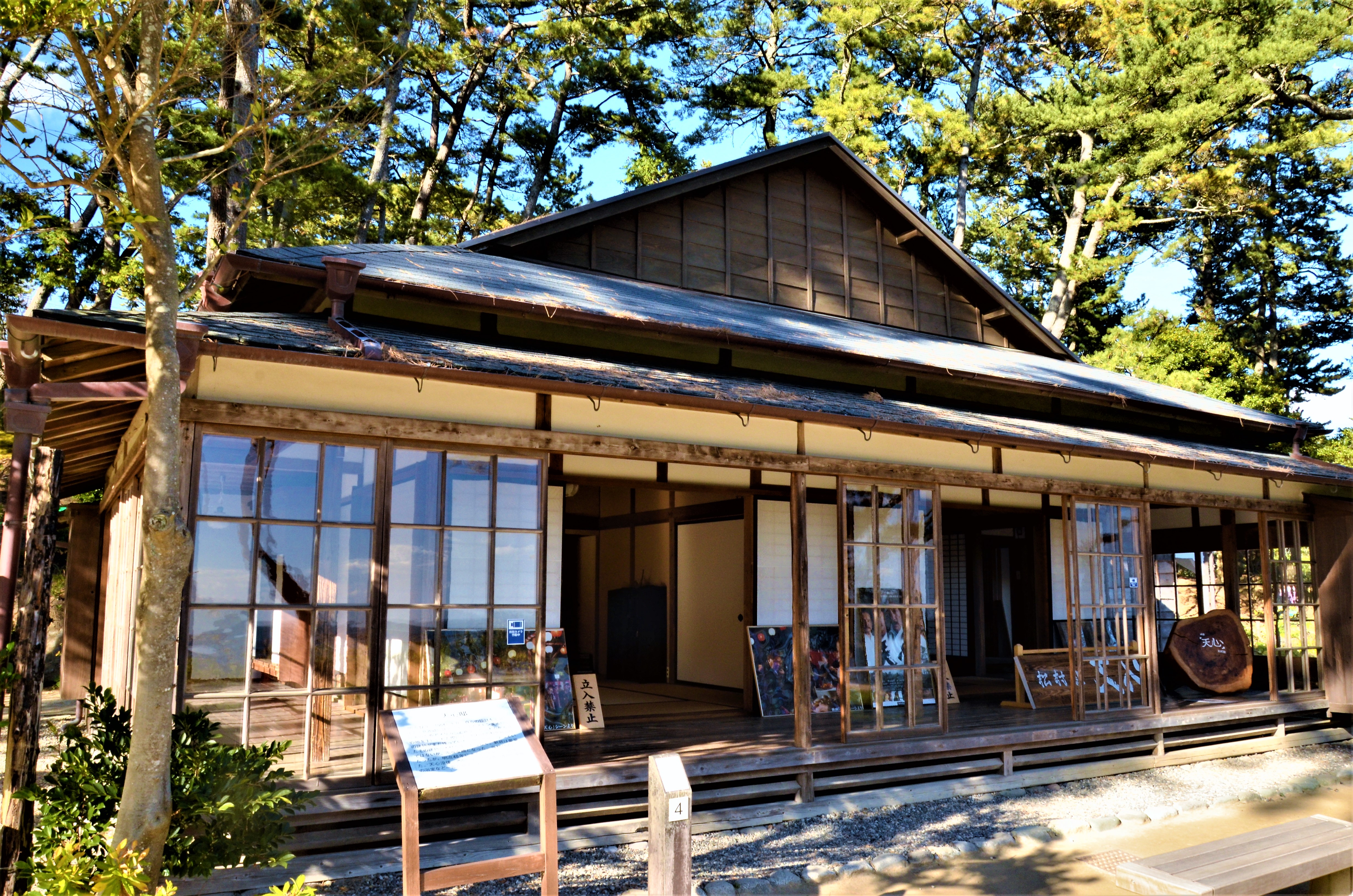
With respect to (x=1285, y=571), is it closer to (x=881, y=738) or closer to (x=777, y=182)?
(x=881, y=738)

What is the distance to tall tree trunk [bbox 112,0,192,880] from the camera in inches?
131

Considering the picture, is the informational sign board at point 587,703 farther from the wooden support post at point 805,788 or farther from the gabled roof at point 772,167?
the gabled roof at point 772,167

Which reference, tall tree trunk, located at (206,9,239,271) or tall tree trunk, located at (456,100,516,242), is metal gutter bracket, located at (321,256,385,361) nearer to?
tall tree trunk, located at (206,9,239,271)

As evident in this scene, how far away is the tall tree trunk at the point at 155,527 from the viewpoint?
3.33 meters

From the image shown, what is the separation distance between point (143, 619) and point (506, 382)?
2334mm

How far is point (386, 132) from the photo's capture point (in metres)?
15.1

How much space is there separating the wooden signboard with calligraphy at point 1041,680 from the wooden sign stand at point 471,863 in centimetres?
575

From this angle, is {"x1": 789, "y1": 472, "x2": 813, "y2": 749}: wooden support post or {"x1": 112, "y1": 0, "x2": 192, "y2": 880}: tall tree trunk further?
{"x1": 789, "y1": 472, "x2": 813, "y2": 749}: wooden support post

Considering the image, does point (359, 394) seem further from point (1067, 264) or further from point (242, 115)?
point (1067, 264)

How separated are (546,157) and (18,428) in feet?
57.0

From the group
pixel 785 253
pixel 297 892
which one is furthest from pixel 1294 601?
pixel 297 892

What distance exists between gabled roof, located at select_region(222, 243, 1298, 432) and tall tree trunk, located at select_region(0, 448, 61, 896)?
228cm

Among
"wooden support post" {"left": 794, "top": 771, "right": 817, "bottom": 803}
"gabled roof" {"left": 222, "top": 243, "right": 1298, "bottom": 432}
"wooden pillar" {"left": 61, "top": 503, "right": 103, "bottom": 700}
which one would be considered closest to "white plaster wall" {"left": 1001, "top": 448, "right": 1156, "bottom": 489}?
"gabled roof" {"left": 222, "top": 243, "right": 1298, "bottom": 432}

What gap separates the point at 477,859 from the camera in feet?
16.6
